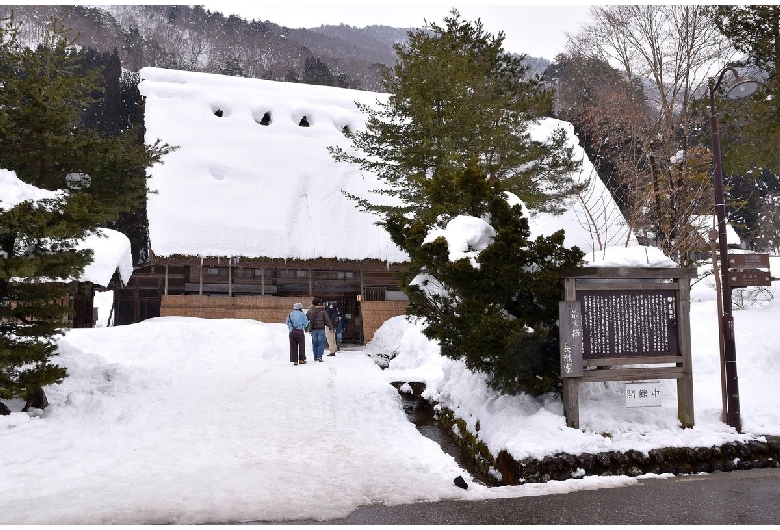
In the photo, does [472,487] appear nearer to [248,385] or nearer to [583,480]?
[583,480]

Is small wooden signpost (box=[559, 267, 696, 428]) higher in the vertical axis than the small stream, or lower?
higher

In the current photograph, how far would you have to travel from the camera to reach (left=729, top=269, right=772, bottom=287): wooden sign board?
690 cm

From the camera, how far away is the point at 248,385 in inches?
374

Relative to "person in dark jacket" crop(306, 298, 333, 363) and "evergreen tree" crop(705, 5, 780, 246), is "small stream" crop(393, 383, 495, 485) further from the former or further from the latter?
"evergreen tree" crop(705, 5, 780, 246)

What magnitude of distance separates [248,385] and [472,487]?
18.9 feet

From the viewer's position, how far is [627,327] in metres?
6.17

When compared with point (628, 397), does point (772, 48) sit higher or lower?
higher

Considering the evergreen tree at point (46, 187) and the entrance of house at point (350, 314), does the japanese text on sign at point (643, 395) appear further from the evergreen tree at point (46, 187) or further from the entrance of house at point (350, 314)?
the entrance of house at point (350, 314)

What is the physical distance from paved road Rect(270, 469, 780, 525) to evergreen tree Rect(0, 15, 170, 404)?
4.41 m

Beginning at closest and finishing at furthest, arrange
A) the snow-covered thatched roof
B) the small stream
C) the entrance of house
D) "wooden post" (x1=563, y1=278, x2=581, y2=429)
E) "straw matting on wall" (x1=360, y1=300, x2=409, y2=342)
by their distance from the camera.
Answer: "wooden post" (x1=563, y1=278, x2=581, y2=429) < the small stream < the snow-covered thatched roof < "straw matting on wall" (x1=360, y1=300, x2=409, y2=342) < the entrance of house

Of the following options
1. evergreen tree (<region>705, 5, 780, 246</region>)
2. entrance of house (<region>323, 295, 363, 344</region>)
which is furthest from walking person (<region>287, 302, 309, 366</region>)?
evergreen tree (<region>705, 5, 780, 246</region>)

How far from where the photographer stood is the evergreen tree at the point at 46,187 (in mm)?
5938

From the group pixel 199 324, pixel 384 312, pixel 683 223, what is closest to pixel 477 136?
pixel 683 223

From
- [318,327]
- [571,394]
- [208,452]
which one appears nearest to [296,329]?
[318,327]
